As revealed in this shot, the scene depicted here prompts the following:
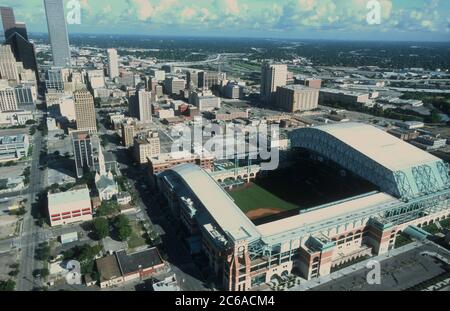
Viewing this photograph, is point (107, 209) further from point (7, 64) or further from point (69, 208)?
point (7, 64)

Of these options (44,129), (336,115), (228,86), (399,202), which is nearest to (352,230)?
(399,202)

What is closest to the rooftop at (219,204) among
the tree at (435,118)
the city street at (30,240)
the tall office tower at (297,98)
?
the city street at (30,240)

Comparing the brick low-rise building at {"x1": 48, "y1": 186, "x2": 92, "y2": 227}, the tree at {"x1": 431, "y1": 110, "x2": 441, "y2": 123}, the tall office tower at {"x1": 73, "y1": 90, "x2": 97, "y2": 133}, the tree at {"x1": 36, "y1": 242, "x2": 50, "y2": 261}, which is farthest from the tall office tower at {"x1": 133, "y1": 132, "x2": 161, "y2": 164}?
the tree at {"x1": 431, "y1": 110, "x2": 441, "y2": 123}

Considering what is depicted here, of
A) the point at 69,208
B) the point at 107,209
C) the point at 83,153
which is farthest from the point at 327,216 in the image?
the point at 83,153

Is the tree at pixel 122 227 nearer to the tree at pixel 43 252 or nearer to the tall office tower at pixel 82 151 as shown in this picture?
the tree at pixel 43 252

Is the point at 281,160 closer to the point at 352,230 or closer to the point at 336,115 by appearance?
the point at 352,230

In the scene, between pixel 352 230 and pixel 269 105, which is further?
pixel 269 105
